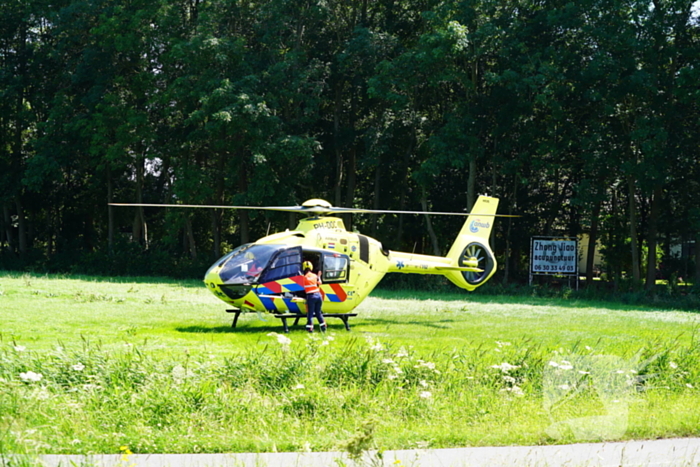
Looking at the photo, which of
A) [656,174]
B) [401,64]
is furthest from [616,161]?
[401,64]

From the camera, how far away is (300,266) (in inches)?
620

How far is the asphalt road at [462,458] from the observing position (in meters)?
5.85

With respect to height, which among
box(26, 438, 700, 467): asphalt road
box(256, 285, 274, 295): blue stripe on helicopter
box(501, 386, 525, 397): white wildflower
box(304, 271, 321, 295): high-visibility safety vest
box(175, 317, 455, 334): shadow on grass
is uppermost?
box(304, 271, 321, 295): high-visibility safety vest

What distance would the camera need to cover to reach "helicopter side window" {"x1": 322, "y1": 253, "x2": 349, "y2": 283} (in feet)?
53.3

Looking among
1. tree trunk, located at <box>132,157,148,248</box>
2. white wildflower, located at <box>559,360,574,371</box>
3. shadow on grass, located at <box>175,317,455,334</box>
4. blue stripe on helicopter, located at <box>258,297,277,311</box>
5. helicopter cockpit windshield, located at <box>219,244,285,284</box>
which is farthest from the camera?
tree trunk, located at <box>132,157,148,248</box>

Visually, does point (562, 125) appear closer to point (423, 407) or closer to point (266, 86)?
point (266, 86)

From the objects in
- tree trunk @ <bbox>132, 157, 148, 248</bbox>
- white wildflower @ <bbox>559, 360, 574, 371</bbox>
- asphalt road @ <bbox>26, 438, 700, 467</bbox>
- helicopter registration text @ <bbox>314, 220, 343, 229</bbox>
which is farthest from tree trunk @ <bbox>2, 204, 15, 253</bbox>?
asphalt road @ <bbox>26, 438, 700, 467</bbox>

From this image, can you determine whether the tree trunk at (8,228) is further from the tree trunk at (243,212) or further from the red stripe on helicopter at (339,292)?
the red stripe on helicopter at (339,292)

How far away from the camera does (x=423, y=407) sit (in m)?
7.70

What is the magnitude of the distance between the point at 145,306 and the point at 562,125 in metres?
19.5

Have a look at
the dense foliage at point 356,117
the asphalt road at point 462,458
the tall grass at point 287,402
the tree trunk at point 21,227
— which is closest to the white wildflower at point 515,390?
the tall grass at point 287,402

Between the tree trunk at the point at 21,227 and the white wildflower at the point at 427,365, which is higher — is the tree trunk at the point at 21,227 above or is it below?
above

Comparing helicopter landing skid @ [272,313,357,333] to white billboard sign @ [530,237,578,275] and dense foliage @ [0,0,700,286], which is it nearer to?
dense foliage @ [0,0,700,286]

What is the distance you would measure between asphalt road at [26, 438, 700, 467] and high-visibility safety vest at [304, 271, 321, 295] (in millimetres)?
8635
